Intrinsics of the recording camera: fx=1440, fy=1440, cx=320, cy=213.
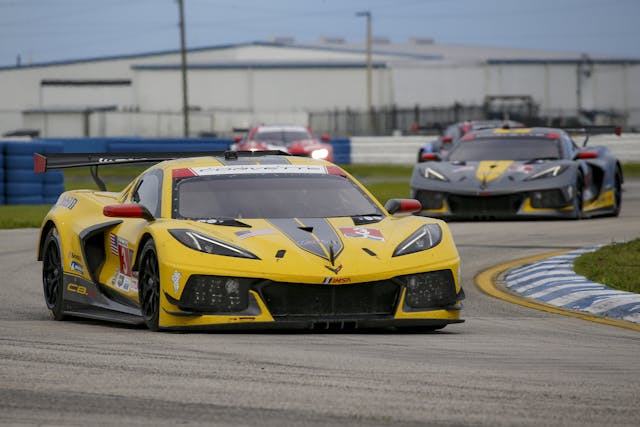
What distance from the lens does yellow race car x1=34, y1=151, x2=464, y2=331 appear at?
26.6 ft

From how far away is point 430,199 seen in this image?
19391mm

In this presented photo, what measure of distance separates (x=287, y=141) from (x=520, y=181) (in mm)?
17346

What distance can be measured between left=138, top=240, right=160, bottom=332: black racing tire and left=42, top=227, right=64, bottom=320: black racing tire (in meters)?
1.42

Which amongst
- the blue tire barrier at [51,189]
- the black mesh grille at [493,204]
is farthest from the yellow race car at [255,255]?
the blue tire barrier at [51,189]

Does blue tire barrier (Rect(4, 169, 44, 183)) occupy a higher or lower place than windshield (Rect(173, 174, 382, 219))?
lower

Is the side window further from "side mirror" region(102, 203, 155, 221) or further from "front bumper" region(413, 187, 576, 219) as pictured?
"front bumper" region(413, 187, 576, 219)

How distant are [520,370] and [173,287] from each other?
242 centimetres

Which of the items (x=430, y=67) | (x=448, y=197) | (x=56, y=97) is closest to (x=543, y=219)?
(x=448, y=197)

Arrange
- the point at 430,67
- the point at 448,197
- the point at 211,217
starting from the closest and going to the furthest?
the point at 211,217 → the point at 448,197 → the point at 430,67

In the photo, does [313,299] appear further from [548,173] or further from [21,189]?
[21,189]

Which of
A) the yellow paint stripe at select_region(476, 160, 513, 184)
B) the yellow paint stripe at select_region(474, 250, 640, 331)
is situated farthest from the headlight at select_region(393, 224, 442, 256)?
the yellow paint stripe at select_region(476, 160, 513, 184)

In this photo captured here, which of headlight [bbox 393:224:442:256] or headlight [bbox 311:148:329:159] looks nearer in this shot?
headlight [bbox 393:224:442:256]

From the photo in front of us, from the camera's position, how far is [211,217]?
354 inches

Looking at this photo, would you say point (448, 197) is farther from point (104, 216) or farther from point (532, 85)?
point (532, 85)
